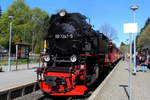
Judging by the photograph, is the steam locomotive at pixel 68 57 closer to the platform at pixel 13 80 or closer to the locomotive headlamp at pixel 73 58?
the locomotive headlamp at pixel 73 58

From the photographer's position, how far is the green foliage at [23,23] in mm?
58562

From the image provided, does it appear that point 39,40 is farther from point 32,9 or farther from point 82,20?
point 82,20

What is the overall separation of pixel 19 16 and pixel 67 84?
5679 cm

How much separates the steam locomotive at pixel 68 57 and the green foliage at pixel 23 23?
157 feet

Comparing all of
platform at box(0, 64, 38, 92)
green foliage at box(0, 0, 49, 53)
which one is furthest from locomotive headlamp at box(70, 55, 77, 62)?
green foliage at box(0, 0, 49, 53)

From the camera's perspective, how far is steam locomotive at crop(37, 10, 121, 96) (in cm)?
789

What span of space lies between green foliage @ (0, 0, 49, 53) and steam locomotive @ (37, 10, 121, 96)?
47856 millimetres

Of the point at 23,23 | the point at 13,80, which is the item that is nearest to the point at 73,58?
the point at 13,80

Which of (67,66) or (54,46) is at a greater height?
(54,46)

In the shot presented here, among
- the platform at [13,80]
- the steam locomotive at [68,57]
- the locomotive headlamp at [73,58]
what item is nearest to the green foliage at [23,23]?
the platform at [13,80]

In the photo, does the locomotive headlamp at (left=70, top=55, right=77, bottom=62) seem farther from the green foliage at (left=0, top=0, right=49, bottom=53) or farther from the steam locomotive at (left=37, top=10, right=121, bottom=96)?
the green foliage at (left=0, top=0, right=49, bottom=53)

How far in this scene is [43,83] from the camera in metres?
8.21

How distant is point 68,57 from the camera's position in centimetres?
866

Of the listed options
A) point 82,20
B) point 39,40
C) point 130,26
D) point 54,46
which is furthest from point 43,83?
point 39,40
